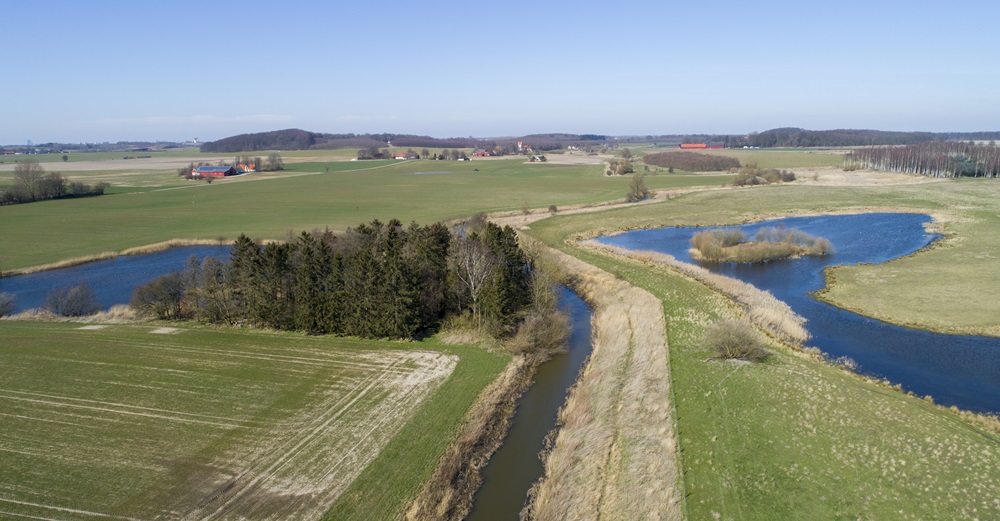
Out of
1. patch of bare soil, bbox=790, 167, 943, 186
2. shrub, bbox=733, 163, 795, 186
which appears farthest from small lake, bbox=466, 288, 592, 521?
patch of bare soil, bbox=790, 167, 943, 186

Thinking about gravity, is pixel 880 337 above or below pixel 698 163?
below

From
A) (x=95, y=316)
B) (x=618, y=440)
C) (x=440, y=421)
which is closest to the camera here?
(x=618, y=440)

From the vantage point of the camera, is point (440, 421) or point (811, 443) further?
point (440, 421)

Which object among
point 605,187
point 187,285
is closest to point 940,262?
point 187,285

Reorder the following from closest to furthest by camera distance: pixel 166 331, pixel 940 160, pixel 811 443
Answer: pixel 811 443 < pixel 166 331 < pixel 940 160

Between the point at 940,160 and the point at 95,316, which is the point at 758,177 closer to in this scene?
the point at 940,160

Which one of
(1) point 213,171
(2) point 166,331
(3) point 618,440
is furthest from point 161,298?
(1) point 213,171

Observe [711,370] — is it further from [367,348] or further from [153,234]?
[153,234]

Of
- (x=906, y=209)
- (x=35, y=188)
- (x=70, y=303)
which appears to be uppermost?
(x=35, y=188)
